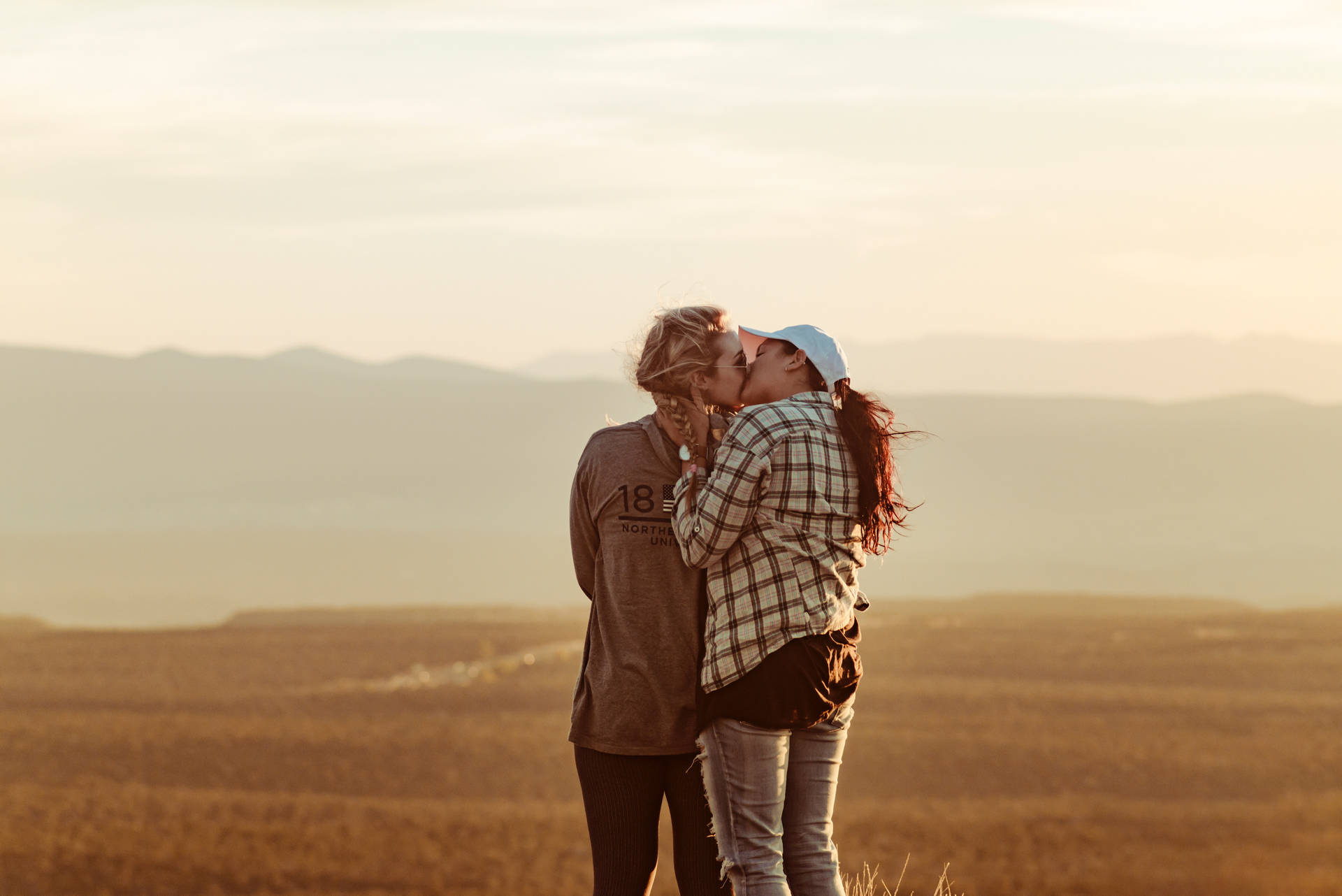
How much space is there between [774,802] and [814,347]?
1.07m

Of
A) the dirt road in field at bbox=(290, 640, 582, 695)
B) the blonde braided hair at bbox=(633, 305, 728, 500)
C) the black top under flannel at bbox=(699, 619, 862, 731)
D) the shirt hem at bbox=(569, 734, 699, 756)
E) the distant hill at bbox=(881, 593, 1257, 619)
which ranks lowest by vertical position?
the distant hill at bbox=(881, 593, 1257, 619)

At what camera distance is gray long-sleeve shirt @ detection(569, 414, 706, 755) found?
2.83 meters

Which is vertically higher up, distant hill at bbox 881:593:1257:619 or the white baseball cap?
the white baseball cap

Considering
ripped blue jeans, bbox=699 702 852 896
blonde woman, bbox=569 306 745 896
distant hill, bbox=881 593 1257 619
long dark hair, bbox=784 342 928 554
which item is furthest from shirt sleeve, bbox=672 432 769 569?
distant hill, bbox=881 593 1257 619

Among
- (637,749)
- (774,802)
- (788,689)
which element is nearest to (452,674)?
(637,749)

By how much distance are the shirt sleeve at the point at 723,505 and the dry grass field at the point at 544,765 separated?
4596 centimetres

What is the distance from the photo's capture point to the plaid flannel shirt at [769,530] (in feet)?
8.82

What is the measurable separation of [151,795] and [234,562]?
131 meters

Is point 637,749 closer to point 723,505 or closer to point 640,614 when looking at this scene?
point 640,614

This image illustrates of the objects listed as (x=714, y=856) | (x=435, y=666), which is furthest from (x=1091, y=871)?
(x=714, y=856)

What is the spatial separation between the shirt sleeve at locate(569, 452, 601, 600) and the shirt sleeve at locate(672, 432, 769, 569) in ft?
0.94

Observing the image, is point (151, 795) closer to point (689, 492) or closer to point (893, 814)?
point (893, 814)

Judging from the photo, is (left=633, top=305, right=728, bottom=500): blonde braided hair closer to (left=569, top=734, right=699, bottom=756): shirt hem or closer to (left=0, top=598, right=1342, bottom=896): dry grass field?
(left=569, top=734, right=699, bottom=756): shirt hem

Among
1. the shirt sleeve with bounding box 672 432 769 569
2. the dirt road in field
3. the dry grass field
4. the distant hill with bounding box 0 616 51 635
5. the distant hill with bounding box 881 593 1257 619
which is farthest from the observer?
the distant hill with bounding box 881 593 1257 619
